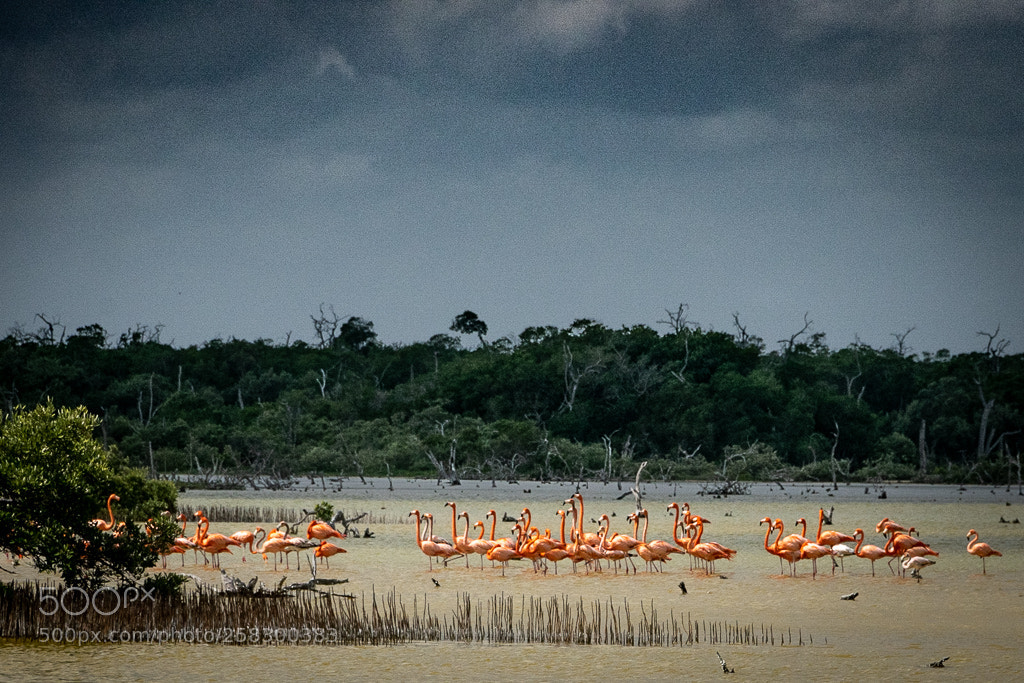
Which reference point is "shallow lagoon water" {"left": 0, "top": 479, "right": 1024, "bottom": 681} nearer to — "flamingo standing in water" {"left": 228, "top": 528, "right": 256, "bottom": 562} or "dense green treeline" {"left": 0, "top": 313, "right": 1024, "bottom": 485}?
"flamingo standing in water" {"left": 228, "top": 528, "right": 256, "bottom": 562}

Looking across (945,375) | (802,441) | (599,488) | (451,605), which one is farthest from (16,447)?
(945,375)

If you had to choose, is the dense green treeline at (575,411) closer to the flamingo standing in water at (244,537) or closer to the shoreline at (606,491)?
the shoreline at (606,491)

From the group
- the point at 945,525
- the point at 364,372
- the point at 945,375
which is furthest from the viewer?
the point at 364,372

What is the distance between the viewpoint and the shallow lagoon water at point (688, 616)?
955 centimetres

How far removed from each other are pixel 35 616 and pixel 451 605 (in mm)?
4299

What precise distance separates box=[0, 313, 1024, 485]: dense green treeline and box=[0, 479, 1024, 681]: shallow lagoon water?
17.1 meters

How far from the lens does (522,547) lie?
15516 mm

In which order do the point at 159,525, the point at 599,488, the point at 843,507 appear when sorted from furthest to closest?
the point at 599,488, the point at 843,507, the point at 159,525

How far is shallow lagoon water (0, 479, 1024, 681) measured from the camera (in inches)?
376

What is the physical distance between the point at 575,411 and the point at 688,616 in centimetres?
3692

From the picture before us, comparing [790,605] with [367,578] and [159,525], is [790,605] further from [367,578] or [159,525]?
[159,525]

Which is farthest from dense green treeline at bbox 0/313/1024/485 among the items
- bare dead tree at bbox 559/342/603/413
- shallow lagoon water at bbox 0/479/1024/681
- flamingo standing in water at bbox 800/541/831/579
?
flamingo standing in water at bbox 800/541/831/579

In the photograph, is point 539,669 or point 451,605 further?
point 451,605

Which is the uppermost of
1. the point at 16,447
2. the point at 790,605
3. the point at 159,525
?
the point at 16,447
